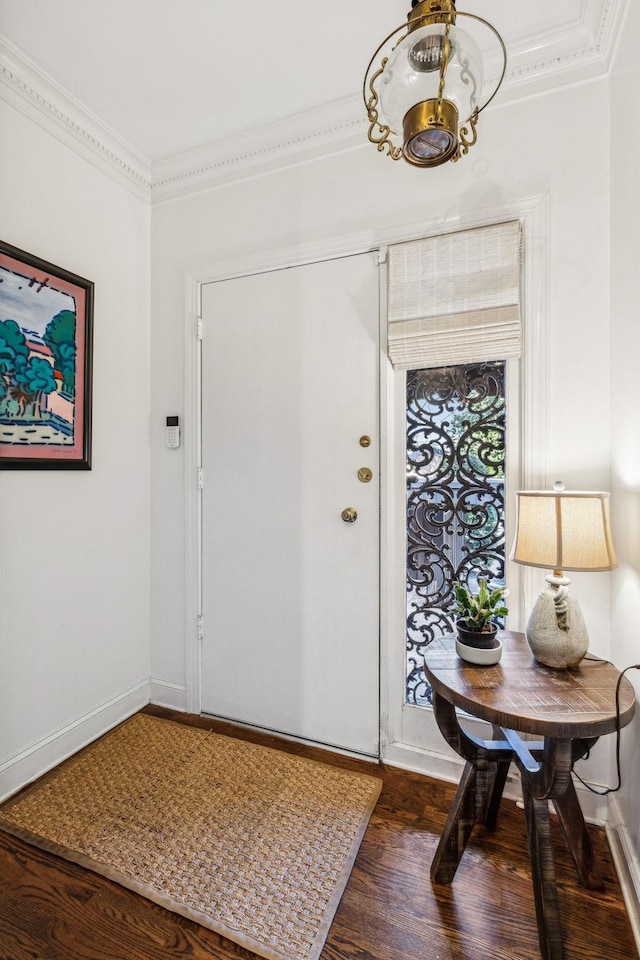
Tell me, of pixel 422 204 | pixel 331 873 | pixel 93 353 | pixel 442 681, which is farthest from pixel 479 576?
pixel 93 353

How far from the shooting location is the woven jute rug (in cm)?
131

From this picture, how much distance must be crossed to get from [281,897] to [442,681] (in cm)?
77

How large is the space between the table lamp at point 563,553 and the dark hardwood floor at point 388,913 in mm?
655

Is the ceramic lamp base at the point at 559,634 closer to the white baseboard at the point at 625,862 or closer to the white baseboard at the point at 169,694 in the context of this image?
the white baseboard at the point at 625,862

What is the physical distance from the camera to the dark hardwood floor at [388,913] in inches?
Result: 47.5

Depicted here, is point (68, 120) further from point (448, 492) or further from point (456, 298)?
point (448, 492)

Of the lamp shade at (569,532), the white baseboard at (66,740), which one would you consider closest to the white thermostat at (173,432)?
the white baseboard at (66,740)

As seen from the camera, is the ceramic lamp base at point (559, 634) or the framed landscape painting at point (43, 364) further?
the framed landscape painting at point (43, 364)

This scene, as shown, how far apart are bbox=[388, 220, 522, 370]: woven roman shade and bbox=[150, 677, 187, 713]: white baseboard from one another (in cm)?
190

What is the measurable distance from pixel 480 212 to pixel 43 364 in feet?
5.93

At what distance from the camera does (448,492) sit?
1.87 metres

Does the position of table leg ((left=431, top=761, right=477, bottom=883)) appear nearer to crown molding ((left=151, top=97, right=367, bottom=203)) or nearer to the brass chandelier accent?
the brass chandelier accent

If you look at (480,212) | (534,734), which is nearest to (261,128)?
(480,212)

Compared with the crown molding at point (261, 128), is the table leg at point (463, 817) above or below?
below
